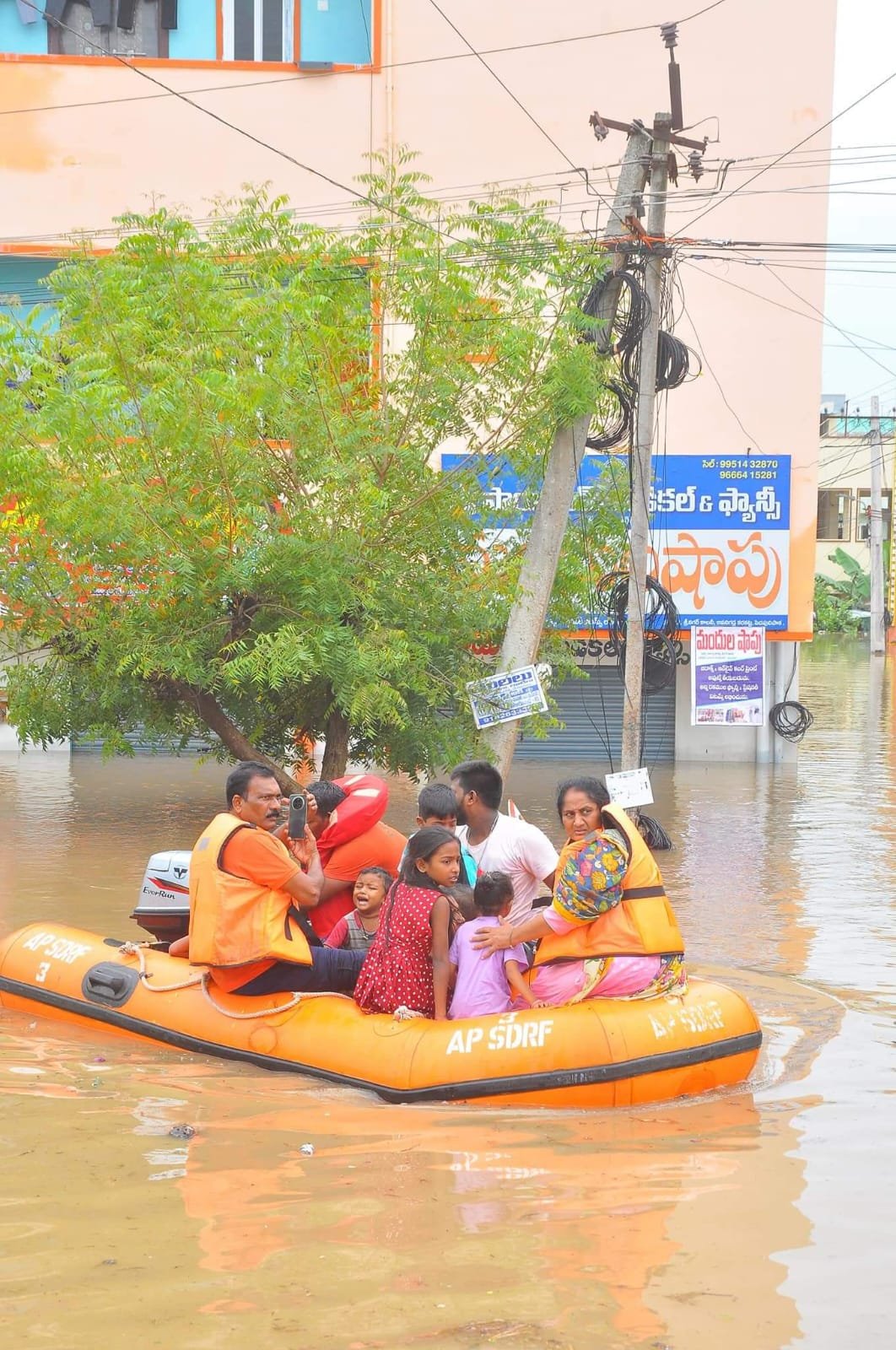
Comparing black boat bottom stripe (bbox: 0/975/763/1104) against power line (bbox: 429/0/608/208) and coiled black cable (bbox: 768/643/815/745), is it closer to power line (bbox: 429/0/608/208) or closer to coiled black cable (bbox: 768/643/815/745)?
coiled black cable (bbox: 768/643/815/745)

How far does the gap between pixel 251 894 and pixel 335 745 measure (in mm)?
6699

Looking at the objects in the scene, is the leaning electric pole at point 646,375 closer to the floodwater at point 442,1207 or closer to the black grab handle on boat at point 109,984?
the floodwater at point 442,1207

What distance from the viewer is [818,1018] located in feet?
28.3

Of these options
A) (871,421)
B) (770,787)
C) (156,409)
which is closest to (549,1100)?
(156,409)

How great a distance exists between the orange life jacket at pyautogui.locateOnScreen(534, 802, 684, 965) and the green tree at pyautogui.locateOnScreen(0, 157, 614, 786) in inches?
Answer: 203

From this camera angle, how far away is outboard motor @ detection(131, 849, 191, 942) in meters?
8.52

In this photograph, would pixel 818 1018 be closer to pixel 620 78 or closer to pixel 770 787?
pixel 770 787

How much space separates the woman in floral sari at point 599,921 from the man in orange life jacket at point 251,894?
895 millimetres

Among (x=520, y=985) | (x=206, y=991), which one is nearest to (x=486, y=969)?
(x=520, y=985)

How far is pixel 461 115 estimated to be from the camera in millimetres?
21516

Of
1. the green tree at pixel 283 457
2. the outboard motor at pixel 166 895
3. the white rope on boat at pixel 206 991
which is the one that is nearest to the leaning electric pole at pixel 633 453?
the green tree at pixel 283 457

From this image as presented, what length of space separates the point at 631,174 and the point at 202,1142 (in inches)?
385

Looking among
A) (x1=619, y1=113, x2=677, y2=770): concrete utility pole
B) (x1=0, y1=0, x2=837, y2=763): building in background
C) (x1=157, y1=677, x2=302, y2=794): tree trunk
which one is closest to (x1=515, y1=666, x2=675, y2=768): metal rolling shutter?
(x1=0, y1=0, x2=837, y2=763): building in background

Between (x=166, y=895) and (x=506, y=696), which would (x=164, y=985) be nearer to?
(x=166, y=895)
